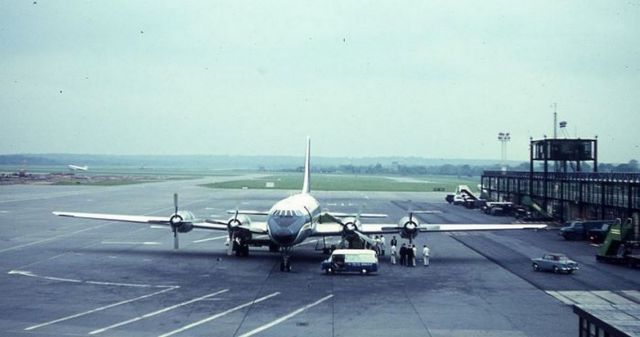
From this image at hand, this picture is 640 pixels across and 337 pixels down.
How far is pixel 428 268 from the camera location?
38.5 metres

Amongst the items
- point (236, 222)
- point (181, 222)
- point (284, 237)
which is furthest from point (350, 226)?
point (181, 222)

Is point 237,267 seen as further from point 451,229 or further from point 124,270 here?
point 451,229

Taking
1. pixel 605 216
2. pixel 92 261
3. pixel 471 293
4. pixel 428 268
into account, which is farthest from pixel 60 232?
pixel 605 216

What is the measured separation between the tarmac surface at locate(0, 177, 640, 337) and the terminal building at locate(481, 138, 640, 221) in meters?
8.20

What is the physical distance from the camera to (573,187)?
6725 centimetres

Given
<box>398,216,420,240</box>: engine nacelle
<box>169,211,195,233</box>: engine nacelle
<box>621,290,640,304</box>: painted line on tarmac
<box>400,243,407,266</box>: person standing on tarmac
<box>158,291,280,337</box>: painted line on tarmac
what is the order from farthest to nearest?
<box>169,211,195,233</box>: engine nacelle, <box>398,216,420,240</box>: engine nacelle, <box>400,243,407,266</box>: person standing on tarmac, <box>621,290,640,304</box>: painted line on tarmac, <box>158,291,280,337</box>: painted line on tarmac

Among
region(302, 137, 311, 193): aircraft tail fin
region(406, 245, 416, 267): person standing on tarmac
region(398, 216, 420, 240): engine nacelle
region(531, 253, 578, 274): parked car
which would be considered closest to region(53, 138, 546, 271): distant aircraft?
region(398, 216, 420, 240): engine nacelle

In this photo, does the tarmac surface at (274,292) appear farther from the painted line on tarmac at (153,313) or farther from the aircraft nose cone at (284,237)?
the aircraft nose cone at (284,237)

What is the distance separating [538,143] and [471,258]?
1547 inches

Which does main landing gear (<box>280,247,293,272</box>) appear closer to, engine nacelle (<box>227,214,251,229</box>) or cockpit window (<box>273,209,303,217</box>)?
cockpit window (<box>273,209,303,217</box>)

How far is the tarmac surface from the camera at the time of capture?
23.2 meters

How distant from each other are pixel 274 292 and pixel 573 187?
48726 mm

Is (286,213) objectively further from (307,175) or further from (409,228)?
(307,175)

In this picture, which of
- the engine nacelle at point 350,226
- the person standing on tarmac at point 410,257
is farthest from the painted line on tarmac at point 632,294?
the engine nacelle at point 350,226
